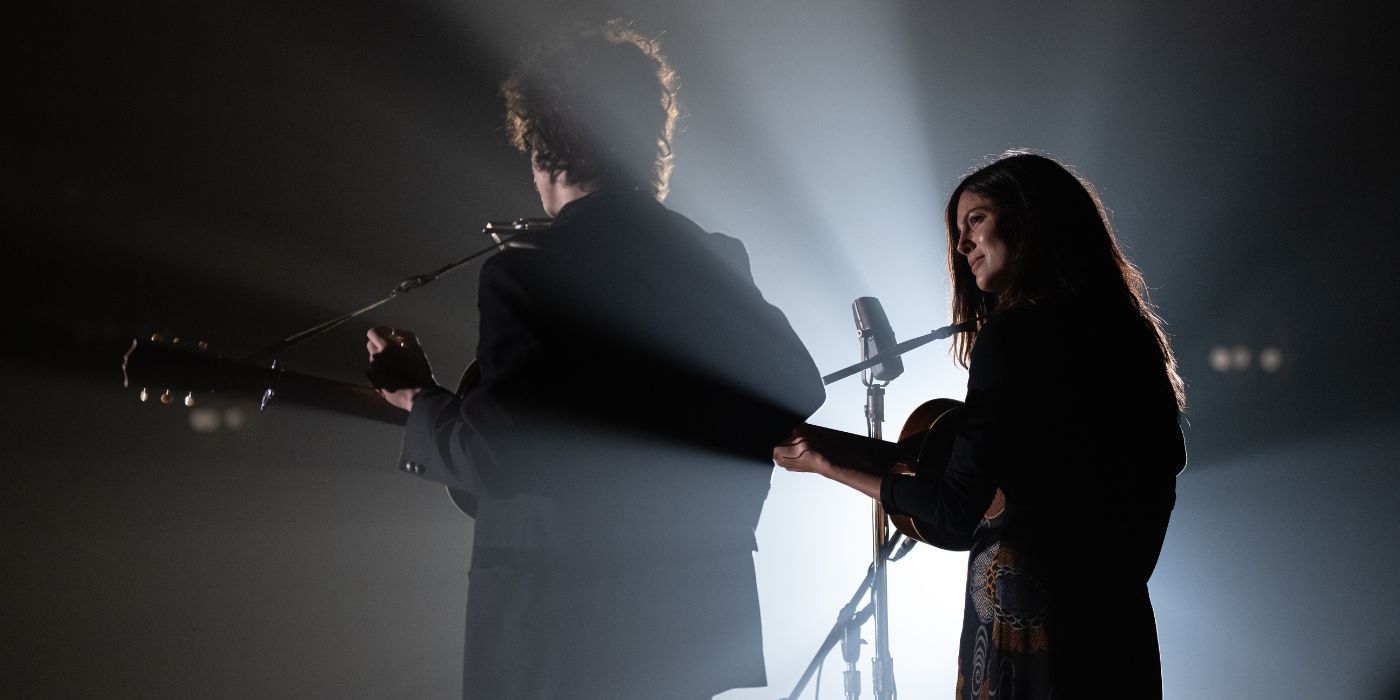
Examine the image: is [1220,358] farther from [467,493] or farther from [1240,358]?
[467,493]

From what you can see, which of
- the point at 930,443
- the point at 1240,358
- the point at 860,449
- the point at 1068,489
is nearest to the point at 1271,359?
the point at 1240,358

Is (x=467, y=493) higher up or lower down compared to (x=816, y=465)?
lower down

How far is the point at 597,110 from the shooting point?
142 centimetres

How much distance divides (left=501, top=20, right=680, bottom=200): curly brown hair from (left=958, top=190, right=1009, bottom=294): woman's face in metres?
0.55

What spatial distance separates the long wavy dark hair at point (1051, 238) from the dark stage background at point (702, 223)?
79.2 inches

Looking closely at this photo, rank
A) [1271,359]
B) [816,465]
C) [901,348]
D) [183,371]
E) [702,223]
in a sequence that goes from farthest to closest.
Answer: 1. [702,223]
2. [1271,359]
3. [901,348]
4. [816,465]
5. [183,371]

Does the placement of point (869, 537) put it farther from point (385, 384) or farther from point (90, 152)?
point (90, 152)

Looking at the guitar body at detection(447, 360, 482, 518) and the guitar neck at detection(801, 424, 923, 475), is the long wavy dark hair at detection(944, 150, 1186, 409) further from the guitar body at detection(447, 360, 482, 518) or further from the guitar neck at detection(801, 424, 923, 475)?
the guitar body at detection(447, 360, 482, 518)

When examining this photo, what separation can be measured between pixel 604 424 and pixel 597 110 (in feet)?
1.65

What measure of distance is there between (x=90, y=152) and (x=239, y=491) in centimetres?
102

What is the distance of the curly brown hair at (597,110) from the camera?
1364 millimetres

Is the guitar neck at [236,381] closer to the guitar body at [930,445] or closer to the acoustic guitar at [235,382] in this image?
the acoustic guitar at [235,382]

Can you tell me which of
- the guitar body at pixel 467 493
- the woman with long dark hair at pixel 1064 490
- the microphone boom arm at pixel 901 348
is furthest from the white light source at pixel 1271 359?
the guitar body at pixel 467 493

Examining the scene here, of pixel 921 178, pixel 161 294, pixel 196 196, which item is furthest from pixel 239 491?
pixel 921 178
